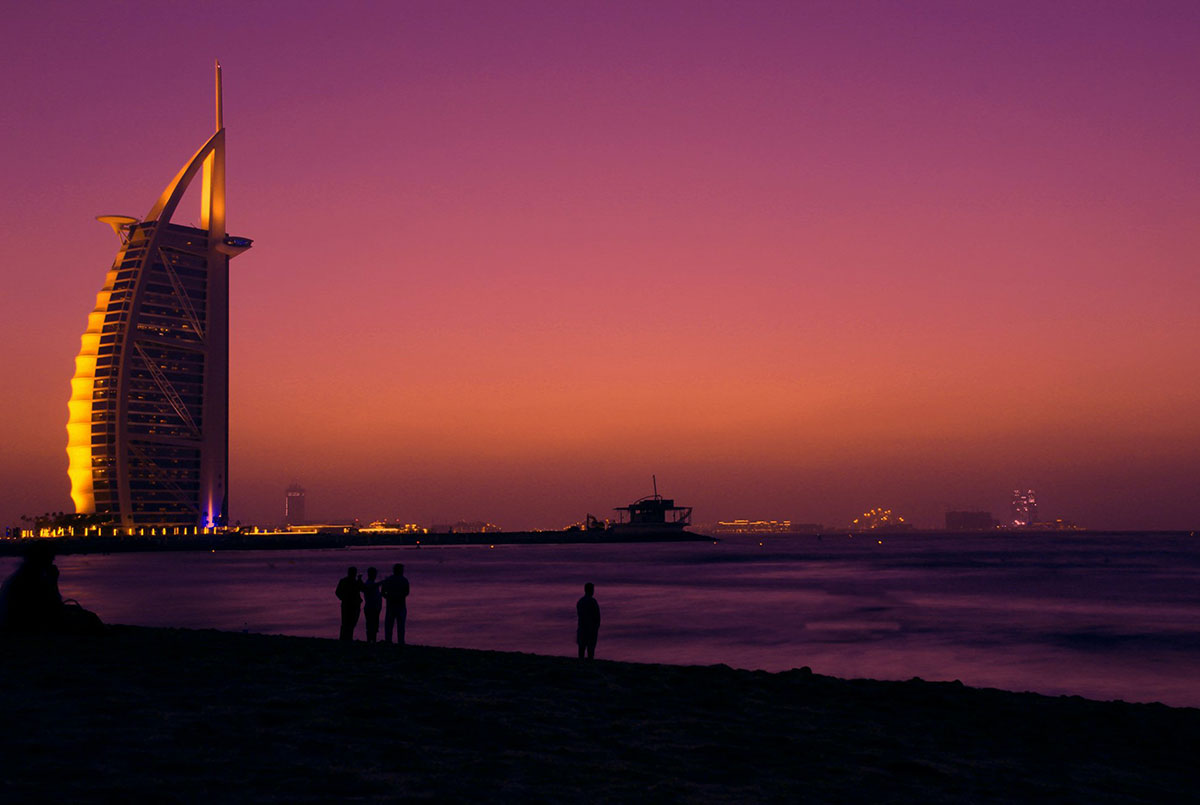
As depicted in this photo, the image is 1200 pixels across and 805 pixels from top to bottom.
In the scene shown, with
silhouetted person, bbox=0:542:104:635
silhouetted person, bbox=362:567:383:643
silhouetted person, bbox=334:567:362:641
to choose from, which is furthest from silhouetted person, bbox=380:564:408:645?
silhouetted person, bbox=0:542:104:635

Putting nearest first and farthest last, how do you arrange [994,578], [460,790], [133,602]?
1. [460,790]
2. [133,602]
3. [994,578]

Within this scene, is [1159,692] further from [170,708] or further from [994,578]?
[994,578]

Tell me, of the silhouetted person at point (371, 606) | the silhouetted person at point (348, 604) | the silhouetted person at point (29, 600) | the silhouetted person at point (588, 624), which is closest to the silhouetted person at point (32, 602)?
the silhouetted person at point (29, 600)

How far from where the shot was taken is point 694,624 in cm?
4638

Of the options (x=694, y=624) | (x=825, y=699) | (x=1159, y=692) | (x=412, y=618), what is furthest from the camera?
(x=412, y=618)

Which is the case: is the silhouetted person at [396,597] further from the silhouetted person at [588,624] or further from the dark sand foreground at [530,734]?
the dark sand foreground at [530,734]

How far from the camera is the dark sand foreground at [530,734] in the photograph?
8.92 metres

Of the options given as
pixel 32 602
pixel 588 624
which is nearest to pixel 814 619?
pixel 588 624

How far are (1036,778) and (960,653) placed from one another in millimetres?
26618

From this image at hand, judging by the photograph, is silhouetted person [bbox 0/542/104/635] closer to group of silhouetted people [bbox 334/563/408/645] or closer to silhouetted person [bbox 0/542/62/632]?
silhouetted person [bbox 0/542/62/632]

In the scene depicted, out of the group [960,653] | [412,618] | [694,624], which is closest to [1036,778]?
[960,653]

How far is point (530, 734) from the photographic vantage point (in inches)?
446

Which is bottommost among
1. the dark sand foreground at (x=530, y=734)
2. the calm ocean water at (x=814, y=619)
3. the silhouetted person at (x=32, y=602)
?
the calm ocean water at (x=814, y=619)

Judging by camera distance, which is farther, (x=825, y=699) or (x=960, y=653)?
(x=960, y=653)
